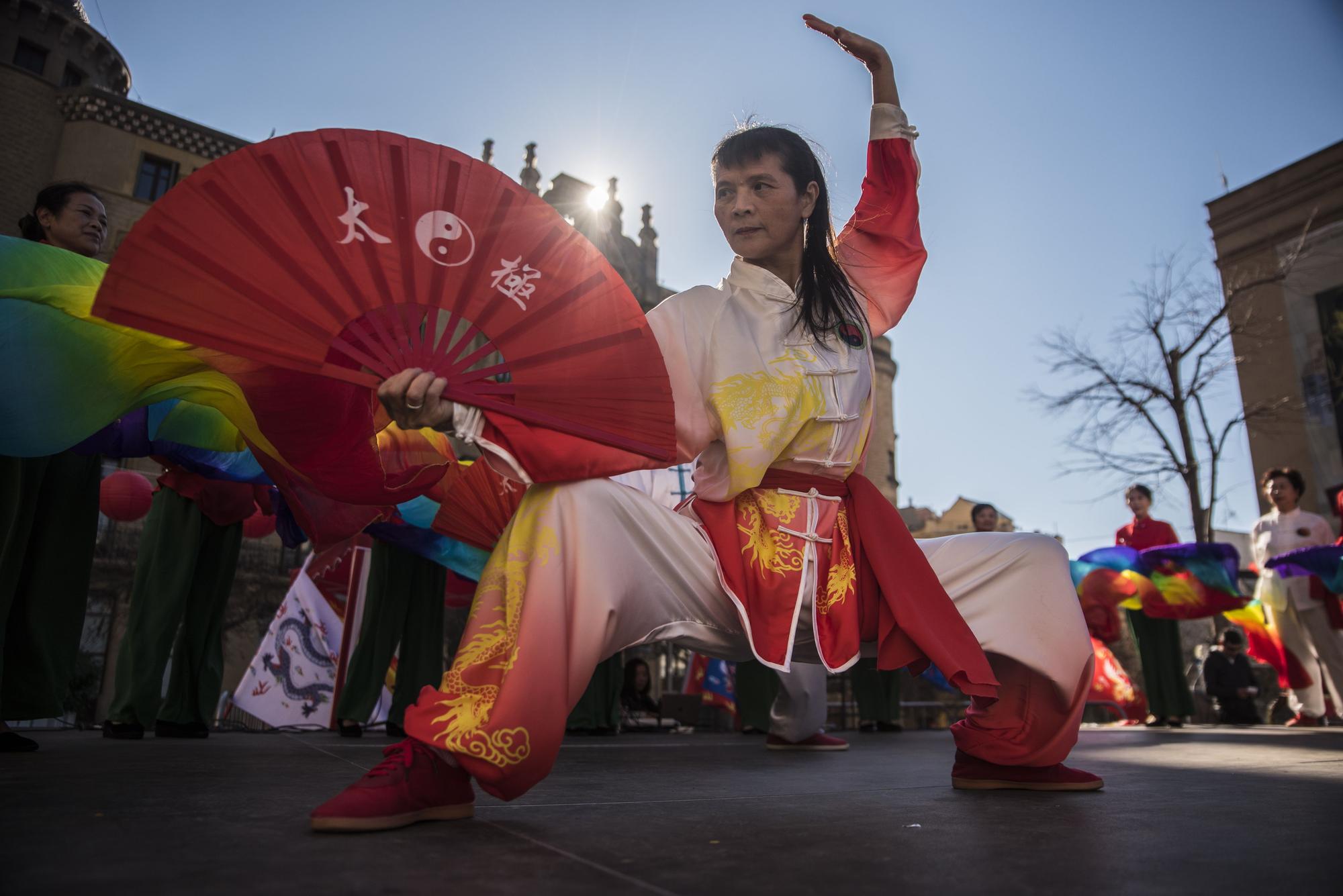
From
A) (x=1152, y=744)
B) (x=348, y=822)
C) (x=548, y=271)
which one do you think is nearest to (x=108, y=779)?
(x=348, y=822)

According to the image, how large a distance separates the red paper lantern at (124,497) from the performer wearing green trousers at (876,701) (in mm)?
5519

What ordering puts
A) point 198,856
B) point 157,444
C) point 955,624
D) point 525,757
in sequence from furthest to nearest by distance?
point 157,444, point 955,624, point 525,757, point 198,856

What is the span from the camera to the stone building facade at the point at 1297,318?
50.8ft

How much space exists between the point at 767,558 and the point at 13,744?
2.48 m

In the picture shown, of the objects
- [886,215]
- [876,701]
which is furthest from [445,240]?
[876,701]

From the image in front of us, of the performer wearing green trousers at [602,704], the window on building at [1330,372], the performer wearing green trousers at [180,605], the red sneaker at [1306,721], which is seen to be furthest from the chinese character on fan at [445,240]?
the window on building at [1330,372]

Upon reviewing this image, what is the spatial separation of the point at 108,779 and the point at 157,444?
1.98 meters

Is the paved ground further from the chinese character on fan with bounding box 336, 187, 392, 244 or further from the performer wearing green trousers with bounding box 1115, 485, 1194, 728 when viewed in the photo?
the performer wearing green trousers with bounding box 1115, 485, 1194, 728

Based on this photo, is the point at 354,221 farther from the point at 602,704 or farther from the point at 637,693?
the point at 637,693

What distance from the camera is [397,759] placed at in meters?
1.43

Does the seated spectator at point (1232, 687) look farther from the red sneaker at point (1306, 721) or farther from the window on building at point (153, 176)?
the window on building at point (153, 176)

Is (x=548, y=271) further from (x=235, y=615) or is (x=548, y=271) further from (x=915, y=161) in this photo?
(x=235, y=615)

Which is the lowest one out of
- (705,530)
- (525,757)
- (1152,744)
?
(1152,744)

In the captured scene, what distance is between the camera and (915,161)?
2496mm
